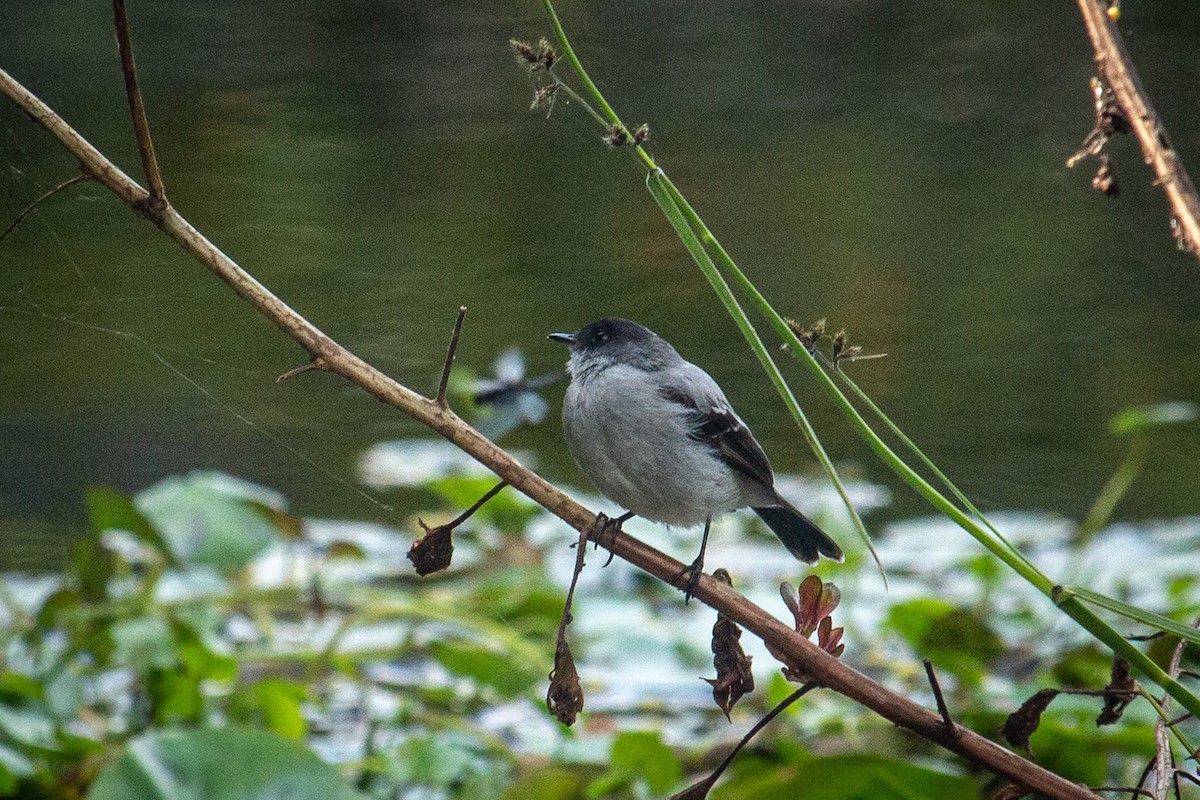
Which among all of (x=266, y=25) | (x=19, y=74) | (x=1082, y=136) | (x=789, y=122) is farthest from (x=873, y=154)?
(x=19, y=74)

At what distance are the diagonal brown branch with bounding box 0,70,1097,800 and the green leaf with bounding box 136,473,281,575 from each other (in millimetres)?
1974

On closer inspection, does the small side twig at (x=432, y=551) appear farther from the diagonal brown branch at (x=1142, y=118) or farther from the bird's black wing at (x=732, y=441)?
the bird's black wing at (x=732, y=441)

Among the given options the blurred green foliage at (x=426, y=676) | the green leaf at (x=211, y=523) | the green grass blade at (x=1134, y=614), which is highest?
the green grass blade at (x=1134, y=614)

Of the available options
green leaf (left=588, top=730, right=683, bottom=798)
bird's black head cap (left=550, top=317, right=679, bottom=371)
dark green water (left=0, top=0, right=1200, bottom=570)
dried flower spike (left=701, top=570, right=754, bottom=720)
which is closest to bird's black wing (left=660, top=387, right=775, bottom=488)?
bird's black head cap (left=550, top=317, right=679, bottom=371)

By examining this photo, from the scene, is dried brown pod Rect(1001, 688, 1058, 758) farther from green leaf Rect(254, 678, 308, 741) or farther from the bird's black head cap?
green leaf Rect(254, 678, 308, 741)

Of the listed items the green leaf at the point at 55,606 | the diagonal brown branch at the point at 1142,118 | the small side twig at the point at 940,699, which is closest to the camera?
the small side twig at the point at 940,699

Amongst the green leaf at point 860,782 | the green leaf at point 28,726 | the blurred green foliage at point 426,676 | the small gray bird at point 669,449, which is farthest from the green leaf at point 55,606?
the green leaf at point 860,782

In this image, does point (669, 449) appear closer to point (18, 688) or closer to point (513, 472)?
point (513, 472)

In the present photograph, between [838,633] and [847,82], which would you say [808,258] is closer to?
[847,82]

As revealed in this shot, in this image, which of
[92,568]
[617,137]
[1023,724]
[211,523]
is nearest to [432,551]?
[617,137]

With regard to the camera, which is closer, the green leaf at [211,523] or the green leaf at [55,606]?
the green leaf at [55,606]

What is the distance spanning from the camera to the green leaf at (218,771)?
1791 mm

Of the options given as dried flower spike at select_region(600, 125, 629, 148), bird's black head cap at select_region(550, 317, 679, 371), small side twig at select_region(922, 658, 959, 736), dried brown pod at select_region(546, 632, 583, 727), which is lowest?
bird's black head cap at select_region(550, 317, 679, 371)

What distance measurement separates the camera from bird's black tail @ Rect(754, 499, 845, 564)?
5.60ft
